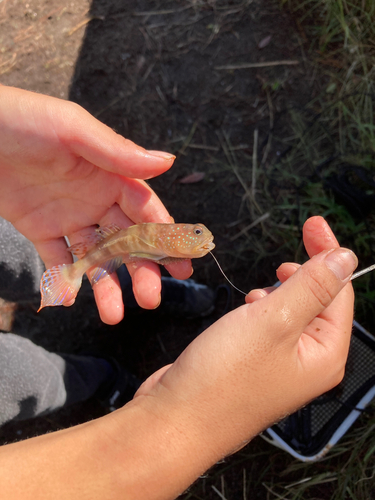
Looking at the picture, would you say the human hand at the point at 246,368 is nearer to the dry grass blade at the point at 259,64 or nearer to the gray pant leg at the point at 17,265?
the gray pant leg at the point at 17,265

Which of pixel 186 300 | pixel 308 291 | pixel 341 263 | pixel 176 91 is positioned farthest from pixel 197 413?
pixel 176 91

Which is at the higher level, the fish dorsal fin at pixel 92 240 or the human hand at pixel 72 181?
the human hand at pixel 72 181

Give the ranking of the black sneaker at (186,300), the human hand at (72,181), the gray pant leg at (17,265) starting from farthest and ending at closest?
the black sneaker at (186,300)
the gray pant leg at (17,265)
the human hand at (72,181)

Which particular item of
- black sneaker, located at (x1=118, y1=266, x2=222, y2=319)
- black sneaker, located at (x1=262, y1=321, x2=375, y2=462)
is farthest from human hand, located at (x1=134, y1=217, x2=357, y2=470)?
black sneaker, located at (x1=118, y1=266, x2=222, y2=319)

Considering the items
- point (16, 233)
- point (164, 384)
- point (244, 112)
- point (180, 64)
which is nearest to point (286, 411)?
point (164, 384)

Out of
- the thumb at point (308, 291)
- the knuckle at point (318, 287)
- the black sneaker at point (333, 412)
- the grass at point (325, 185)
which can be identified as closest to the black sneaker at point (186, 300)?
the grass at point (325, 185)

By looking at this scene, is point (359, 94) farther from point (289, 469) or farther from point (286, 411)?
point (289, 469)

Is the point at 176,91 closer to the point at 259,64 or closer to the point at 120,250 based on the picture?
the point at 259,64
